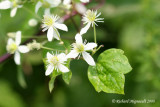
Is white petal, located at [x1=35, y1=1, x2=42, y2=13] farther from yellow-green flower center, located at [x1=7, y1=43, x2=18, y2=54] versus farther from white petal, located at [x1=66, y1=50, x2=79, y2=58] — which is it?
white petal, located at [x1=66, y1=50, x2=79, y2=58]

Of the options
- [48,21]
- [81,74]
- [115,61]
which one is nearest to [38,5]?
[48,21]

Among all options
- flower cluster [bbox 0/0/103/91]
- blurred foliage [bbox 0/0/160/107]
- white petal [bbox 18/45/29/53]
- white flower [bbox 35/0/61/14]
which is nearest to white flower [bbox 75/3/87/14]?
flower cluster [bbox 0/0/103/91]

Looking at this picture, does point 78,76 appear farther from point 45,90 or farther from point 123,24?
point 123,24

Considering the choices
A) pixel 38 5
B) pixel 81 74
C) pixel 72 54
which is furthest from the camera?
pixel 81 74

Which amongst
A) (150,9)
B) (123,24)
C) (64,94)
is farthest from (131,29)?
(64,94)

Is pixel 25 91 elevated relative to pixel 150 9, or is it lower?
lower

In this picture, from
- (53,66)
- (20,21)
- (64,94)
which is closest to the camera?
(53,66)

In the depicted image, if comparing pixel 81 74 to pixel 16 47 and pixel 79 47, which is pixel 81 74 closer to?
pixel 16 47

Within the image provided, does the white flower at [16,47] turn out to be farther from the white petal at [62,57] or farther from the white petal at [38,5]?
the white petal at [62,57]
